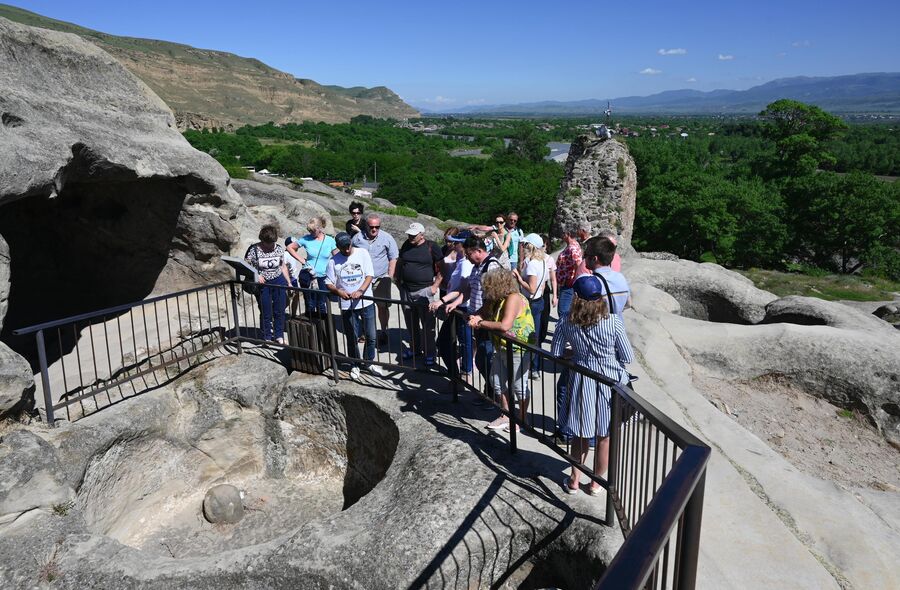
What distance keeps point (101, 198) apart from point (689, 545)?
10.4m

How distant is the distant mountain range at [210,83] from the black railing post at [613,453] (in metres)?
106

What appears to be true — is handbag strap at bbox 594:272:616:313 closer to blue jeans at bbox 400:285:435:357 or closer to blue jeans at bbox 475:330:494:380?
blue jeans at bbox 475:330:494:380

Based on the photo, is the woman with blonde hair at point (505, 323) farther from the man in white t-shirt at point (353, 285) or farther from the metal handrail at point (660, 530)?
the metal handrail at point (660, 530)

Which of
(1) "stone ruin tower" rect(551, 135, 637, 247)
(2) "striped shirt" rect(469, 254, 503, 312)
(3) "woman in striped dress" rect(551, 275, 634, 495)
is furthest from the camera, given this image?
(1) "stone ruin tower" rect(551, 135, 637, 247)

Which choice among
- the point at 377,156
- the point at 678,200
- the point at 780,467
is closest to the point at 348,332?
the point at 780,467

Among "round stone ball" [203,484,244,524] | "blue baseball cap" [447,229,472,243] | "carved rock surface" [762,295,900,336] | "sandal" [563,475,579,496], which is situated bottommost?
"round stone ball" [203,484,244,524]

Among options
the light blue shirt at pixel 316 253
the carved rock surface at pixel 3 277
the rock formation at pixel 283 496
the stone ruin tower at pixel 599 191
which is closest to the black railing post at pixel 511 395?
the rock formation at pixel 283 496

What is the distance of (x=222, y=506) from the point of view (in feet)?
23.9

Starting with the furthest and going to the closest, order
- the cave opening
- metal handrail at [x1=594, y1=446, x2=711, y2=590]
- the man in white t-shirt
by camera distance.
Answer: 1. the cave opening
2. the man in white t-shirt
3. metal handrail at [x1=594, y1=446, x2=711, y2=590]

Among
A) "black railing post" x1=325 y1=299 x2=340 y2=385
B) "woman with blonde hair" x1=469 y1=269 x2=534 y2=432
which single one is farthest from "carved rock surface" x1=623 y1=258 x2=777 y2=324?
"woman with blonde hair" x1=469 y1=269 x2=534 y2=432

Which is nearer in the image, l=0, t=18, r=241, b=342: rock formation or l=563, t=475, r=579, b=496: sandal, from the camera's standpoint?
l=563, t=475, r=579, b=496: sandal

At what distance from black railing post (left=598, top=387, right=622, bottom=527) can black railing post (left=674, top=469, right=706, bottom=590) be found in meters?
1.75

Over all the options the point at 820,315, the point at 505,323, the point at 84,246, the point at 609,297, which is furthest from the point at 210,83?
the point at 609,297

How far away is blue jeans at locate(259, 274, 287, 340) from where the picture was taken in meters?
8.19
